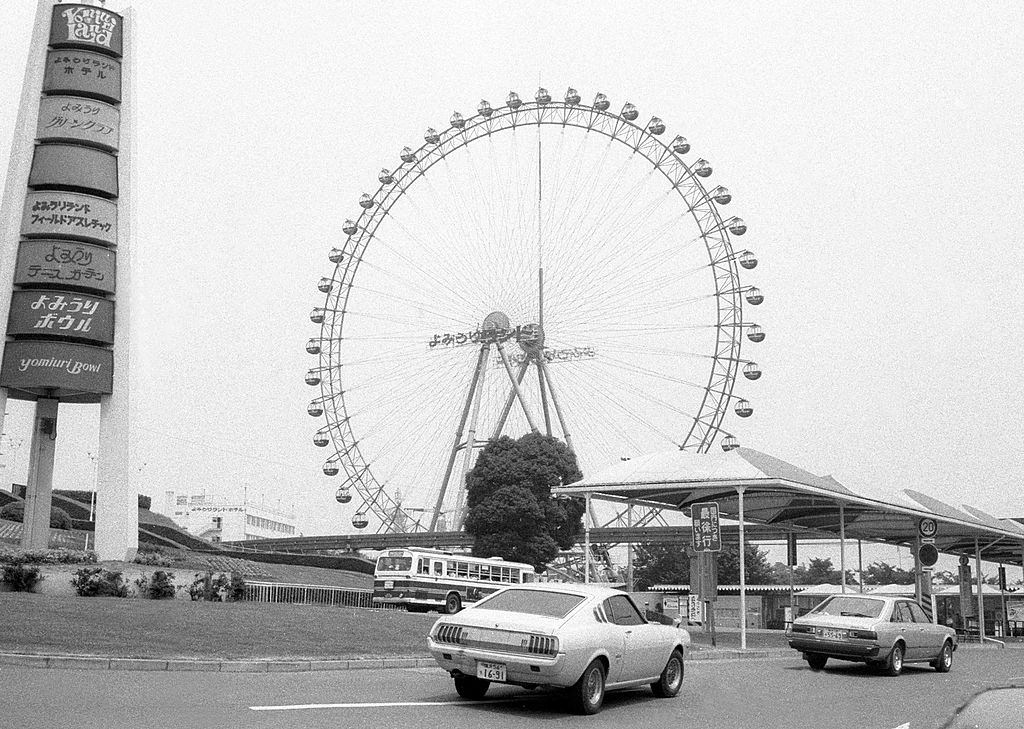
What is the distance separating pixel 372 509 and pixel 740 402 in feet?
69.7

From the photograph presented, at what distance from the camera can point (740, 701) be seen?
46.5 ft

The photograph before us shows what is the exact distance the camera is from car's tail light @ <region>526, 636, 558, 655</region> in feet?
38.0

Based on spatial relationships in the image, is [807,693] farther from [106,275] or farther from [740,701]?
[106,275]

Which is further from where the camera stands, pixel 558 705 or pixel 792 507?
pixel 792 507

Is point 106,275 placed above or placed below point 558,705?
above

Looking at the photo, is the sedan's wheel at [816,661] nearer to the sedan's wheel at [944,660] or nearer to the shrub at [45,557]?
the sedan's wheel at [944,660]

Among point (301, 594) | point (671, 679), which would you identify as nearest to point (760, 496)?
point (301, 594)

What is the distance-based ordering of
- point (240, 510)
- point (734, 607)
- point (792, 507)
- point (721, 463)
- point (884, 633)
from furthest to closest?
1. point (240, 510)
2. point (734, 607)
3. point (792, 507)
4. point (721, 463)
5. point (884, 633)

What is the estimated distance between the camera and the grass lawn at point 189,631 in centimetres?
1609

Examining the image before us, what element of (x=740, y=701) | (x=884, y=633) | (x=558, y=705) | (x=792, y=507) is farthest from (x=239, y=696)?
(x=792, y=507)

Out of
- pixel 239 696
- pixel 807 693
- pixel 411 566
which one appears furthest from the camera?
pixel 411 566

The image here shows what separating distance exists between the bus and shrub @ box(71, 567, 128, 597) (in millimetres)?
15851

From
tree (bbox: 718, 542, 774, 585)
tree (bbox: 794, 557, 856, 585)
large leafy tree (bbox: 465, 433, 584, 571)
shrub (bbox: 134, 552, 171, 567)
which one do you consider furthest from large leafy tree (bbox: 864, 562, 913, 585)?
shrub (bbox: 134, 552, 171, 567)

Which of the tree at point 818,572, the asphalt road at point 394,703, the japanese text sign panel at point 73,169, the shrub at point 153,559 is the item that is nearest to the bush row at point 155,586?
the shrub at point 153,559
